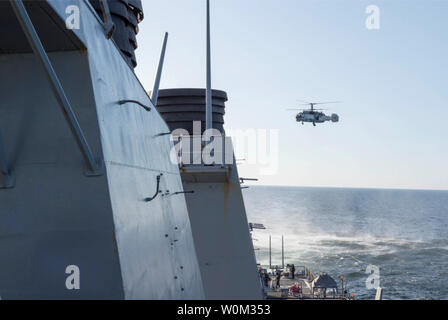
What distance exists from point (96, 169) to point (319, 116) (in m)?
47.7

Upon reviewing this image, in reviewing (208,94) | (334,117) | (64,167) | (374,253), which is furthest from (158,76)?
(374,253)

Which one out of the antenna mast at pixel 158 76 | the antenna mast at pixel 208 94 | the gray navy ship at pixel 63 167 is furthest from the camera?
the antenna mast at pixel 208 94

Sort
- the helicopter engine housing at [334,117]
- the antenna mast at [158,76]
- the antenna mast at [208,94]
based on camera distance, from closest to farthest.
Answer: the antenna mast at [158,76], the antenna mast at [208,94], the helicopter engine housing at [334,117]

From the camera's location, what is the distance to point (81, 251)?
216 cm

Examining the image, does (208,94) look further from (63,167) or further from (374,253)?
(374,253)

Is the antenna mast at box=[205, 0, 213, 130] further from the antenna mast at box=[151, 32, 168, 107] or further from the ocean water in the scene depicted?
the ocean water

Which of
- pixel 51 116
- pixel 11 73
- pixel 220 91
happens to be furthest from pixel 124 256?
pixel 220 91

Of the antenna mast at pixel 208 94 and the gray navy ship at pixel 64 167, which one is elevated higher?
the antenna mast at pixel 208 94

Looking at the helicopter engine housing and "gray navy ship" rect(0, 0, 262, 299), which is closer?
"gray navy ship" rect(0, 0, 262, 299)

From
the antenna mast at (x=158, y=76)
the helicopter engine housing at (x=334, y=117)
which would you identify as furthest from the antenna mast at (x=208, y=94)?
the helicopter engine housing at (x=334, y=117)

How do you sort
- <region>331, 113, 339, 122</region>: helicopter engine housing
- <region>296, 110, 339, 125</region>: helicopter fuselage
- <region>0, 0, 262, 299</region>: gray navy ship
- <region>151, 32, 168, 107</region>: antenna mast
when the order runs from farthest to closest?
1. <region>331, 113, 339, 122</region>: helicopter engine housing
2. <region>296, 110, 339, 125</region>: helicopter fuselage
3. <region>151, 32, 168, 107</region>: antenna mast
4. <region>0, 0, 262, 299</region>: gray navy ship

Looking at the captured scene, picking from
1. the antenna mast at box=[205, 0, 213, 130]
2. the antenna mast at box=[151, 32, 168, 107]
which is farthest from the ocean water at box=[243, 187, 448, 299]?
the antenna mast at box=[151, 32, 168, 107]

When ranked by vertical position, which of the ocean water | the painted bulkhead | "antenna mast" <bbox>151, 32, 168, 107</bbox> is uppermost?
"antenna mast" <bbox>151, 32, 168, 107</bbox>

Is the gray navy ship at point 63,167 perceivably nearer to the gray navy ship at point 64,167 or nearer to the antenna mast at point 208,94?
the gray navy ship at point 64,167
